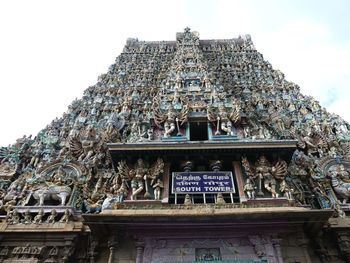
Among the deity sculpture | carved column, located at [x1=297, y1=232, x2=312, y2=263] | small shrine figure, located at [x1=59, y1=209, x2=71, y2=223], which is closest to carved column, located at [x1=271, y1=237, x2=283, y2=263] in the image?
carved column, located at [x1=297, y1=232, x2=312, y2=263]

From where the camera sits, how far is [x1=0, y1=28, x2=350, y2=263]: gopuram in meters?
10.6

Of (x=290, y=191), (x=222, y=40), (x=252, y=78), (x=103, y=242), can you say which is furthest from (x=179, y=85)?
(x=222, y=40)

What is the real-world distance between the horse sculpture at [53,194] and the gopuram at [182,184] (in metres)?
0.04

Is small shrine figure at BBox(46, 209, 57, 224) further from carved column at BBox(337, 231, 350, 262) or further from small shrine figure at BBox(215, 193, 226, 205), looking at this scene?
carved column at BBox(337, 231, 350, 262)

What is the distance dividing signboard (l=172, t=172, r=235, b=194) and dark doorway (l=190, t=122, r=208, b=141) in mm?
3568

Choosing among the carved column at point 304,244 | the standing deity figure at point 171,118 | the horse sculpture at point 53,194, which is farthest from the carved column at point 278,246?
the horse sculpture at point 53,194

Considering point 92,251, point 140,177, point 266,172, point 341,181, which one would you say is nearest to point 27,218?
point 92,251

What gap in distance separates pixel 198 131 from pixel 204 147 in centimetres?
346

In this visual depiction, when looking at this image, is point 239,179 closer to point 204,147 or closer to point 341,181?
point 204,147

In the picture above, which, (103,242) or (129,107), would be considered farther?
(129,107)

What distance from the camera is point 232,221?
10.6m

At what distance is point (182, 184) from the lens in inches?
494

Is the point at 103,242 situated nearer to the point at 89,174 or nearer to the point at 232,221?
the point at 89,174

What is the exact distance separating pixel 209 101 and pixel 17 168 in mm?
10814
